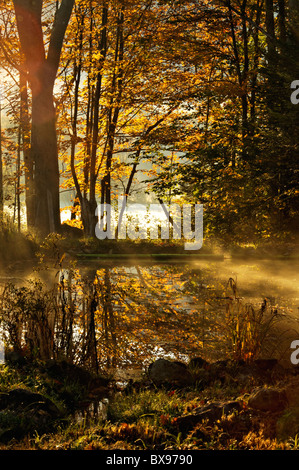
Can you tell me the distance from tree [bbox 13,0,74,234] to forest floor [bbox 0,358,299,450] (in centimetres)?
949

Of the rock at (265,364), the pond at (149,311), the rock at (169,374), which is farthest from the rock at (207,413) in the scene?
the pond at (149,311)

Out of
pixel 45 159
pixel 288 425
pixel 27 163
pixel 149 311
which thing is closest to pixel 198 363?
pixel 288 425

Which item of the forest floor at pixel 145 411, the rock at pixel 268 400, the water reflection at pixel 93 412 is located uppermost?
the rock at pixel 268 400

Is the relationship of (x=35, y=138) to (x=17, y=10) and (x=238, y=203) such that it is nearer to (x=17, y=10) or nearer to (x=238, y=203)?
(x=17, y=10)

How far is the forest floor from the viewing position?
314 cm

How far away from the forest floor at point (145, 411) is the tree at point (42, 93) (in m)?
9.49

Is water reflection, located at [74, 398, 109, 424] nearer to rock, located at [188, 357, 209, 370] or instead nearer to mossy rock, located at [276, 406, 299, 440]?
rock, located at [188, 357, 209, 370]

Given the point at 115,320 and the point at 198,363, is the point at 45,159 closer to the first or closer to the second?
the point at 115,320

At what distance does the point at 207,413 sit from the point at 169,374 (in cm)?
100

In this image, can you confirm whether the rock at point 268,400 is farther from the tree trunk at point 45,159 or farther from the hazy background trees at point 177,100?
the tree trunk at point 45,159

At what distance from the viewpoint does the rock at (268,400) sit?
362cm

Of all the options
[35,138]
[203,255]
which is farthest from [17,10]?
[203,255]

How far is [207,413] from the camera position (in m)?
3.50
